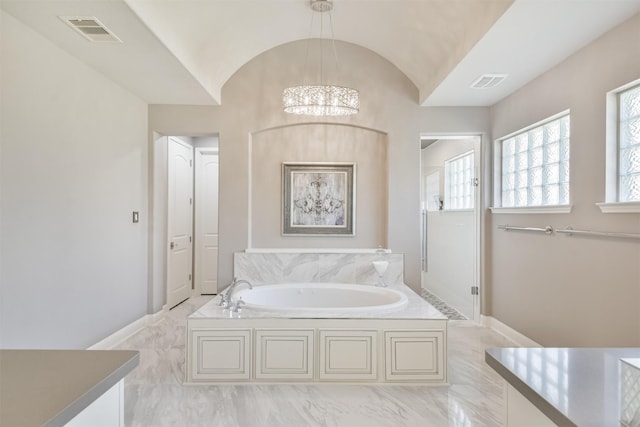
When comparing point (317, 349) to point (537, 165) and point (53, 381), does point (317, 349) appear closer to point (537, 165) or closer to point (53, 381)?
point (53, 381)

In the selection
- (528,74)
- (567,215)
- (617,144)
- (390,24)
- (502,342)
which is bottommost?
(502,342)

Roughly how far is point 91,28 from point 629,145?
339 centimetres

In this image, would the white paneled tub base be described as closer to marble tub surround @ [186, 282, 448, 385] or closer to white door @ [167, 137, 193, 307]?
marble tub surround @ [186, 282, 448, 385]

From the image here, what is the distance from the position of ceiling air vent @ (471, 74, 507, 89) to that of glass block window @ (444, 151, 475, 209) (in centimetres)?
120

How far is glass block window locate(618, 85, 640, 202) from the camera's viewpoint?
2.33 metres

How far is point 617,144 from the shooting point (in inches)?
97.2

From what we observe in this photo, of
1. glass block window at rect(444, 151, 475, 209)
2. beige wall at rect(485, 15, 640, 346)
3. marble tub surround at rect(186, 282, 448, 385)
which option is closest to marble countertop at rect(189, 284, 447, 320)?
marble tub surround at rect(186, 282, 448, 385)

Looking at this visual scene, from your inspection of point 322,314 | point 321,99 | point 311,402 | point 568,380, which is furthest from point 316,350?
point 568,380

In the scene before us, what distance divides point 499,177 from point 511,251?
0.80 meters

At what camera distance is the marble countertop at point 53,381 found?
710 millimetres

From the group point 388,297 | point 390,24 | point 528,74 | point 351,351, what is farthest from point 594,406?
point 390,24

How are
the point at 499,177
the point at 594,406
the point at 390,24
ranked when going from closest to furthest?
the point at 594,406
the point at 390,24
the point at 499,177

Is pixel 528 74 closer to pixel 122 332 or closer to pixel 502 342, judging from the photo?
pixel 502 342

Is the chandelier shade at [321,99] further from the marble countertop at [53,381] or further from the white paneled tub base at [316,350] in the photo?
the marble countertop at [53,381]
